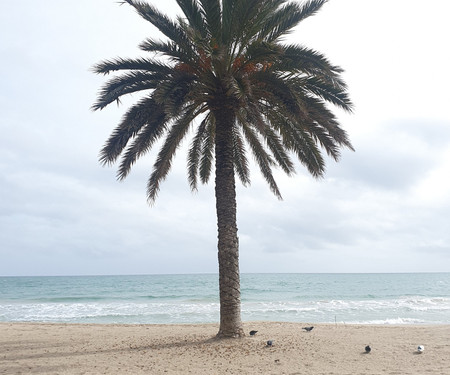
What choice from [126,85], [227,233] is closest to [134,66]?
[126,85]

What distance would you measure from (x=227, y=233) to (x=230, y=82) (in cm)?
386

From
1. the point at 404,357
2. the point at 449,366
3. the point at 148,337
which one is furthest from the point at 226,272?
the point at 449,366

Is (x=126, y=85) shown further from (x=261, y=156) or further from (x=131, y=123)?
(x=261, y=156)

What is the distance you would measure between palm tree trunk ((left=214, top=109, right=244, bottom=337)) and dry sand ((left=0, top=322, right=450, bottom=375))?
568 mm

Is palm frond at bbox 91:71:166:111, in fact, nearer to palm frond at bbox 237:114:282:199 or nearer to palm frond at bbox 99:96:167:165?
palm frond at bbox 99:96:167:165

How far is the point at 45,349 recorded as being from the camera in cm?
1034

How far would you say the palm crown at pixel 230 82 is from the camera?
32.1 ft

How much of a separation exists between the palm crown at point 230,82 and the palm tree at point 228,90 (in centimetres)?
3

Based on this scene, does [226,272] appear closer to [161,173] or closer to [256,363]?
[256,363]

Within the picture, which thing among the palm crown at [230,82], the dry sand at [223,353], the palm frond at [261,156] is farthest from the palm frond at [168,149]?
the dry sand at [223,353]

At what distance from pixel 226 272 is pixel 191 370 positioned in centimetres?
295

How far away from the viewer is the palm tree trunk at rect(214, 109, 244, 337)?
10.5 m

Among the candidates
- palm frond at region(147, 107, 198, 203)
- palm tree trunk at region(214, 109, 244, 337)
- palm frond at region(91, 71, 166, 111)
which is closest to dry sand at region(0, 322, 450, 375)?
palm tree trunk at region(214, 109, 244, 337)

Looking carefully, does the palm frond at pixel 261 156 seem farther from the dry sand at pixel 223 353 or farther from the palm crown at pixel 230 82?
the dry sand at pixel 223 353
